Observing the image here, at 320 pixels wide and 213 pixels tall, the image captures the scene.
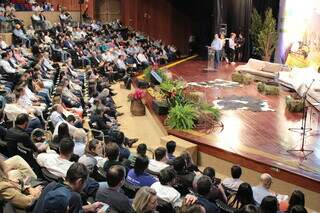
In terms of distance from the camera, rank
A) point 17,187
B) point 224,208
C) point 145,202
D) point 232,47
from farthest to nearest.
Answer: point 232,47
point 224,208
point 17,187
point 145,202

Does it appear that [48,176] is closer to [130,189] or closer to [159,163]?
[130,189]

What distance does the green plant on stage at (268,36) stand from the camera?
13953 mm

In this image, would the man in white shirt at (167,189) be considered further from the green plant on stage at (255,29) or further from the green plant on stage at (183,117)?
the green plant on stage at (255,29)

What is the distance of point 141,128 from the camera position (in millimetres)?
8406

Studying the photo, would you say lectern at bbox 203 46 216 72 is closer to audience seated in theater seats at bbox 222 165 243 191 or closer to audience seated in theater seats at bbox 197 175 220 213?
audience seated in theater seats at bbox 222 165 243 191

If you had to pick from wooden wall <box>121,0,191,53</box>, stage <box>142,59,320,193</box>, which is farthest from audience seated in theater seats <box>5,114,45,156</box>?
wooden wall <box>121,0,191,53</box>

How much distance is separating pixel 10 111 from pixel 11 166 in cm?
266

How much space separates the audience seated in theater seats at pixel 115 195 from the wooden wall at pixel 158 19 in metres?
17.2

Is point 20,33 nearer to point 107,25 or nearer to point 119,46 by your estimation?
point 119,46

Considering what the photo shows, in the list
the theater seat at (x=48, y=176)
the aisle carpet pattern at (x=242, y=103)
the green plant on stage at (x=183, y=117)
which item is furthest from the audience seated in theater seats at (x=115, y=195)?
the aisle carpet pattern at (x=242, y=103)

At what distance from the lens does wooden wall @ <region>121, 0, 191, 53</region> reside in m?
19.9

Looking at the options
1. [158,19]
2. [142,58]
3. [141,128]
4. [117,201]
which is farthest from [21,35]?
[117,201]

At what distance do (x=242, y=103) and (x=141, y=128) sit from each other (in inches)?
85.3

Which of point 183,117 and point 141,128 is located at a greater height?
point 183,117
